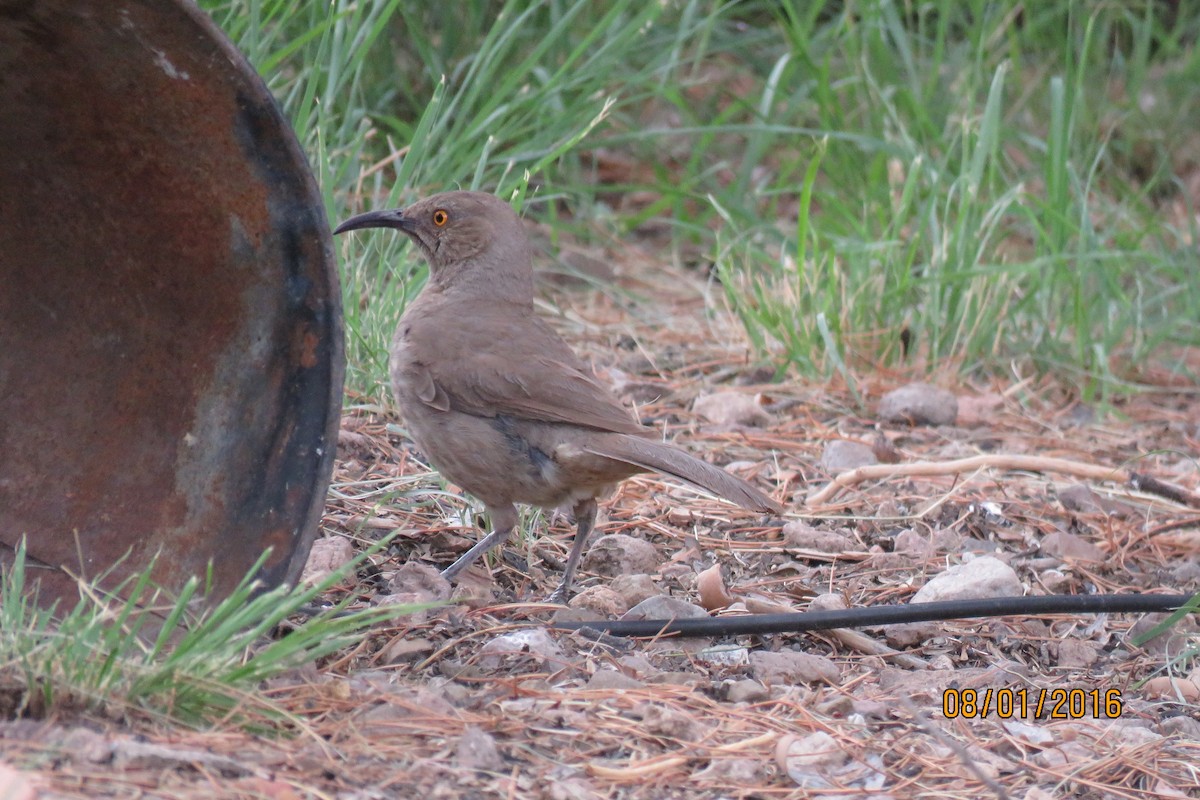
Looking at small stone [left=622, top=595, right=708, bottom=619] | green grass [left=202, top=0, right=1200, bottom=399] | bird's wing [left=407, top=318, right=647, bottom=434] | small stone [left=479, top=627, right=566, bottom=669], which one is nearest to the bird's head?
green grass [left=202, top=0, right=1200, bottom=399]

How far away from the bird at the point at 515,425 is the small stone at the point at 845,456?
118cm

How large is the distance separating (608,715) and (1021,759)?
839mm

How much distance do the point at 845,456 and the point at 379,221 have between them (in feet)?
5.64

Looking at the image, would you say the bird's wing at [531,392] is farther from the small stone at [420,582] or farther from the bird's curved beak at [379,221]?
the bird's curved beak at [379,221]

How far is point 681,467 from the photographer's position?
348 cm

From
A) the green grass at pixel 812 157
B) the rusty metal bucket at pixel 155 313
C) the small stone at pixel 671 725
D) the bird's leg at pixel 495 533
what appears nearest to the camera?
the small stone at pixel 671 725

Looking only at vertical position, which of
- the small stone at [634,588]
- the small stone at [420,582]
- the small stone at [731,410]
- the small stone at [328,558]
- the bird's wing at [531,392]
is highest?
the bird's wing at [531,392]

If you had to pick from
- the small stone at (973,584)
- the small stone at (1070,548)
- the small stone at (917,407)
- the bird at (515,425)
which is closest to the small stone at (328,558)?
the bird at (515,425)

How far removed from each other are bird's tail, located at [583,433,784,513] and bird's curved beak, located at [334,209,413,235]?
1.07 meters

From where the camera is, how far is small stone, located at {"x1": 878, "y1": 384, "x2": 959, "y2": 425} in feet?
17.7

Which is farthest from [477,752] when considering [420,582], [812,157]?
[812,157]

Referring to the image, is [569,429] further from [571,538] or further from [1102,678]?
[1102,678]

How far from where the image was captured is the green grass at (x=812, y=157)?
5246mm

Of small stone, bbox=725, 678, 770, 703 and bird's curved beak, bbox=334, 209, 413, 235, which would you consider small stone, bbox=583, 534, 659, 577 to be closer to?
small stone, bbox=725, 678, 770, 703
